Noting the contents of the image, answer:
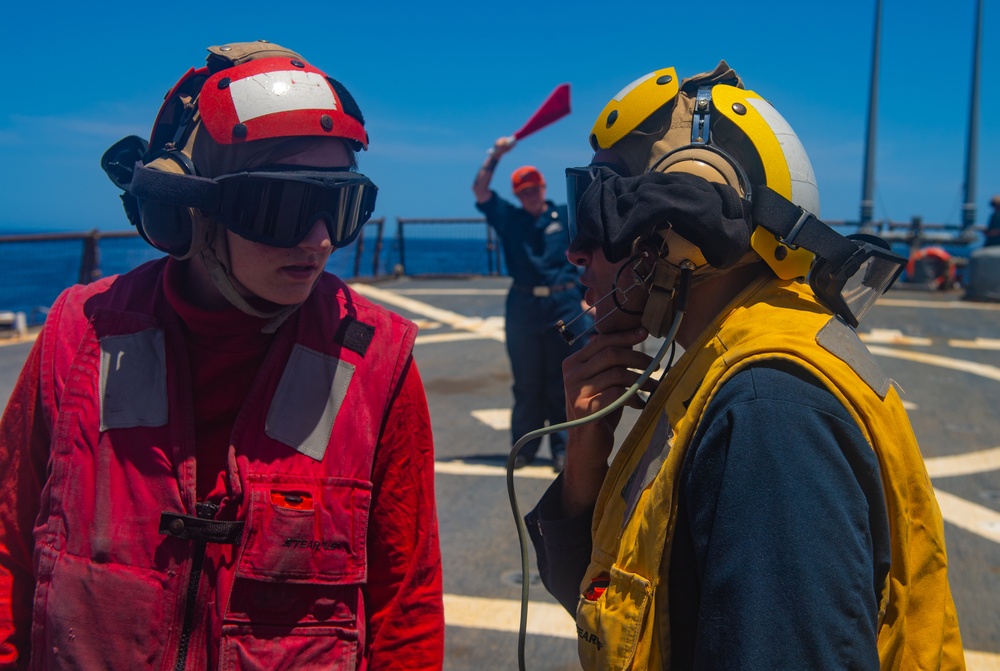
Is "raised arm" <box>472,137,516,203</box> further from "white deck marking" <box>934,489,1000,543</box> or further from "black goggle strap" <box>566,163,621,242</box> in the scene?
"black goggle strap" <box>566,163,621,242</box>

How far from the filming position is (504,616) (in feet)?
15.0

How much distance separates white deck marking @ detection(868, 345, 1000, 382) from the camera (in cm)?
1084

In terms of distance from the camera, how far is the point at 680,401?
1.54 meters

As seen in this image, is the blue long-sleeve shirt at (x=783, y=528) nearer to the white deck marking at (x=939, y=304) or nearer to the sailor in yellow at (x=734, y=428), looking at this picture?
the sailor in yellow at (x=734, y=428)

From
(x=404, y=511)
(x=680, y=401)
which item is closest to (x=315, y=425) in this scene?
(x=404, y=511)

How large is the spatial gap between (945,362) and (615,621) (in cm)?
1148

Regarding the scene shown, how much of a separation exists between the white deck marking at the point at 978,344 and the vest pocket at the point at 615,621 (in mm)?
12752

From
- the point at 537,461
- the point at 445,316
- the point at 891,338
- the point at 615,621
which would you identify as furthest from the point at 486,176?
the point at 891,338

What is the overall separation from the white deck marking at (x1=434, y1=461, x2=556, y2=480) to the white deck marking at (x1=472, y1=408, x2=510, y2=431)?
47.1 inches

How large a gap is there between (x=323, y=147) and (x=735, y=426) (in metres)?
1.23

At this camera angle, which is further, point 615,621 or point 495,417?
point 495,417

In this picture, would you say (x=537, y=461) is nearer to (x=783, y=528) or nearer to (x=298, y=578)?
(x=298, y=578)

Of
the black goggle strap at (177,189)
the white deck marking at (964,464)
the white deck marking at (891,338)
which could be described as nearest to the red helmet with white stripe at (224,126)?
the black goggle strap at (177,189)

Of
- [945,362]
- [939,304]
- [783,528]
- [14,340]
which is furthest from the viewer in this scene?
[939,304]
